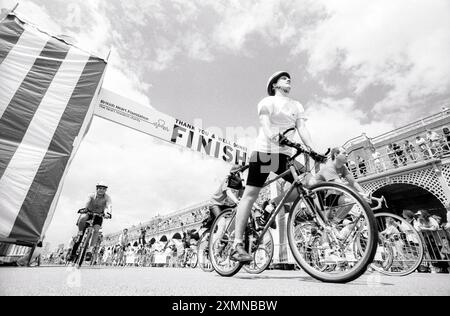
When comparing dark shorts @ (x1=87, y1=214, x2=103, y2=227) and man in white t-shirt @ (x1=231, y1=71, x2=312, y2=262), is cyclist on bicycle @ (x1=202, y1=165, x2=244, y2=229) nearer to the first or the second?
man in white t-shirt @ (x1=231, y1=71, x2=312, y2=262)

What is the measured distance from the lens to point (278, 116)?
2506 millimetres

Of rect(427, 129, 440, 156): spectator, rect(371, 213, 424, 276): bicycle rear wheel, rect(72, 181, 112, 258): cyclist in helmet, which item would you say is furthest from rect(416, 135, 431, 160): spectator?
rect(72, 181, 112, 258): cyclist in helmet

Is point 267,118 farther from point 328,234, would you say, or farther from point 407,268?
point 407,268

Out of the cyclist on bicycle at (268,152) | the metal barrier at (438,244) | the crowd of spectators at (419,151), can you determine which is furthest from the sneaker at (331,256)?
the crowd of spectators at (419,151)

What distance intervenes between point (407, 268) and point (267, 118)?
344cm

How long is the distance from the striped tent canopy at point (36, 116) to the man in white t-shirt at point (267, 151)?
4.44m

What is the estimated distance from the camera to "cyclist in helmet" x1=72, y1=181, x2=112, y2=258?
449 centimetres

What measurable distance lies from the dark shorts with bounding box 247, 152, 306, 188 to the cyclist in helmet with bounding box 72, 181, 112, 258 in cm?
367

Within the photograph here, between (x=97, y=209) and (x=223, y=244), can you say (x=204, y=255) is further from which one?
(x=97, y=209)

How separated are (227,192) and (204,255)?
208cm

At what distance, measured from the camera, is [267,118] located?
7.89 feet

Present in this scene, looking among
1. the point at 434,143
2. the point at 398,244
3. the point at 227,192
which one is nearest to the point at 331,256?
the point at 227,192
